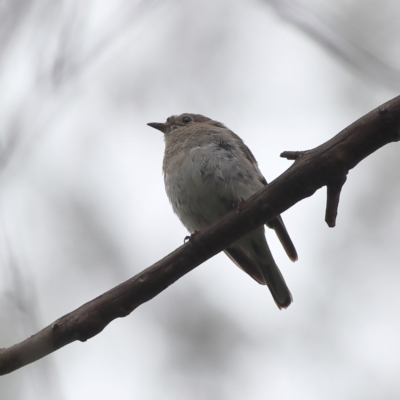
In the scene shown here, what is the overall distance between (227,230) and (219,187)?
1.60 metres

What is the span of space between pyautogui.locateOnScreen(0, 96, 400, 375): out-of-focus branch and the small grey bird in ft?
4.13

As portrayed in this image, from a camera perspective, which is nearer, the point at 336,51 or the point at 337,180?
the point at 336,51

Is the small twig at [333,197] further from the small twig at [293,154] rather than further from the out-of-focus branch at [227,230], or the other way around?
the small twig at [293,154]

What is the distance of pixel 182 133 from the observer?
6.88m

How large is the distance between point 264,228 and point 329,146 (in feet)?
8.20

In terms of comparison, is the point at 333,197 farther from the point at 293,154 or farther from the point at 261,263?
the point at 261,263

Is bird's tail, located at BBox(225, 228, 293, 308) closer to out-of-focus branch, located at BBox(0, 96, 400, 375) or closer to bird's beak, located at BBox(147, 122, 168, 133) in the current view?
out-of-focus branch, located at BBox(0, 96, 400, 375)

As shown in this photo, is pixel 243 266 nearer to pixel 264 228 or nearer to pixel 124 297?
pixel 264 228

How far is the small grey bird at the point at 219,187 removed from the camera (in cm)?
579

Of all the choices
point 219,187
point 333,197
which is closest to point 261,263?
point 219,187

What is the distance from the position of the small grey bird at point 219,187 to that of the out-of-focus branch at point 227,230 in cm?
126

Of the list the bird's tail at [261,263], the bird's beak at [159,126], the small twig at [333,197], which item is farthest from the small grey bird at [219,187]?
the small twig at [333,197]

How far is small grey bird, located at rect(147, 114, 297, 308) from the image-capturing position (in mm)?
5785

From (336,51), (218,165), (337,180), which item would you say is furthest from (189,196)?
(336,51)
